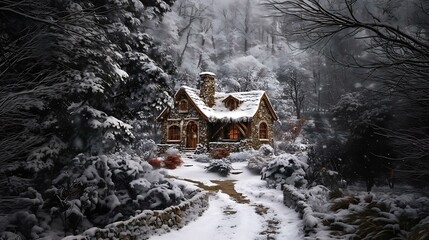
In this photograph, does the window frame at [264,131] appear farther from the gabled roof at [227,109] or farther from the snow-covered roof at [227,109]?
the snow-covered roof at [227,109]

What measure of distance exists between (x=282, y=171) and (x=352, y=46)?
13.4 m

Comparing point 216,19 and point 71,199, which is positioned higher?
point 216,19

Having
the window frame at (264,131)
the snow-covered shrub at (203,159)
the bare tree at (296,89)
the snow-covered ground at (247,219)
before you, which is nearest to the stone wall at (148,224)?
the snow-covered ground at (247,219)

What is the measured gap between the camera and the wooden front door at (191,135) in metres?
27.0

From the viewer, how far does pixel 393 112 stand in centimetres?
1141

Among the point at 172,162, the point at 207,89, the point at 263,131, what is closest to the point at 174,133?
the point at 207,89

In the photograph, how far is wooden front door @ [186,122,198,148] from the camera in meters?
27.0

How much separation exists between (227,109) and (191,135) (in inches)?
153

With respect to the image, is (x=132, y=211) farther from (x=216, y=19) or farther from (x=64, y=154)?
(x=216, y=19)

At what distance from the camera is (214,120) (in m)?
26.0

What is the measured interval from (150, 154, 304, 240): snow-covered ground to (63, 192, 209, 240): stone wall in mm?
198

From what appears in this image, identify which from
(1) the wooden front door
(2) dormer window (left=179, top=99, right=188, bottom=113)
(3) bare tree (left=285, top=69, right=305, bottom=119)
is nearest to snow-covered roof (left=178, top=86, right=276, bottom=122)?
(2) dormer window (left=179, top=99, right=188, bottom=113)

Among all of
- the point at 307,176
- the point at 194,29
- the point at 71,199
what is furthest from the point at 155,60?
the point at 194,29

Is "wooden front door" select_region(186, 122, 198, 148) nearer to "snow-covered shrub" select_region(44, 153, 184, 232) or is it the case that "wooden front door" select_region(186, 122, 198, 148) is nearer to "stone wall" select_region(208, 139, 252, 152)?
"stone wall" select_region(208, 139, 252, 152)
